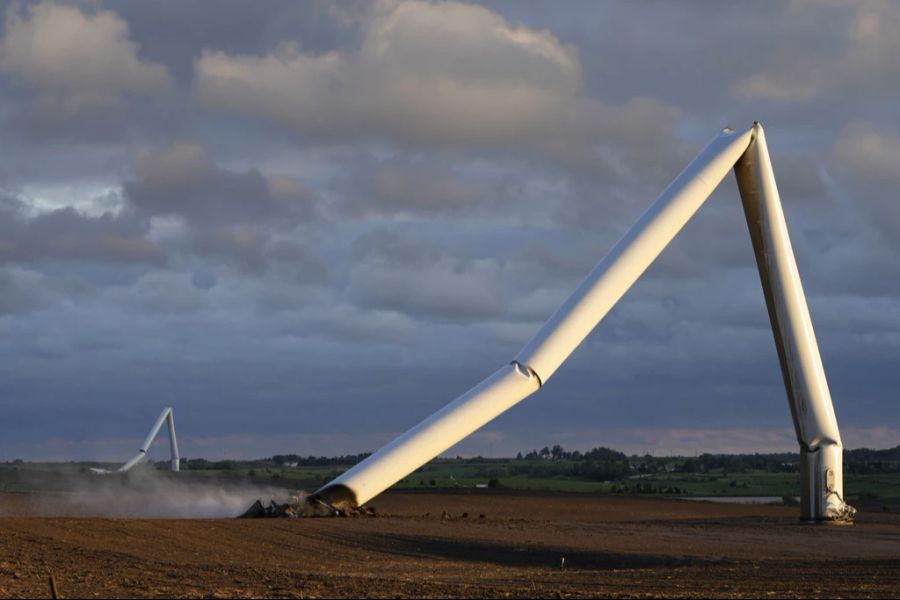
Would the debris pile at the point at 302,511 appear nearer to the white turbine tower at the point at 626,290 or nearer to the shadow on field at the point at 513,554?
the white turbine tower at the point at 626,290

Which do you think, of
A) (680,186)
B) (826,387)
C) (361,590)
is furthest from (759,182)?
(361,590)

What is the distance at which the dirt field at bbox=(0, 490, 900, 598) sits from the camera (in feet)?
83.0

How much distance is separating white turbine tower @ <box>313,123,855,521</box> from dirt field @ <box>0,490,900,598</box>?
1670 mm

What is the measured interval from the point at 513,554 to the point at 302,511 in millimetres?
9892

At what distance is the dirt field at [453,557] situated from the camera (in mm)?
25297

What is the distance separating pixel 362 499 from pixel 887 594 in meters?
23.3

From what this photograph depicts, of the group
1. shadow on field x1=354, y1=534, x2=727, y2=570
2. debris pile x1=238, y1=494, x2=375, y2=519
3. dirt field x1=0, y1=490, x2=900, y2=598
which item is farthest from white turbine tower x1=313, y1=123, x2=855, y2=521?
shadow on field x1=354, y1=534, x2=727, y2=570

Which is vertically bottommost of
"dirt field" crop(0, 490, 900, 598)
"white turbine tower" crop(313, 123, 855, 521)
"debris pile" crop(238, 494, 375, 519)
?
"dirt field" crop(0, 490, 900, 598)

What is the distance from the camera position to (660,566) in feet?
117

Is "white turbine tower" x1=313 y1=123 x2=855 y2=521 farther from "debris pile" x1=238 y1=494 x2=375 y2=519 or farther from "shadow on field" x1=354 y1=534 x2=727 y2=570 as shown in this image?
"shadow on field" x1=354 y1=534 x2=727 y2=570

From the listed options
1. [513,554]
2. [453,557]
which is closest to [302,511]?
[453,557]

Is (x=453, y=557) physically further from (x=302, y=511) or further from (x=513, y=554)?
(x=302, y=511)

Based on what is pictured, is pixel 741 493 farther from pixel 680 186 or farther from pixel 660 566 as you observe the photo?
pixel 660 566

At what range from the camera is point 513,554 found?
37656 mm
